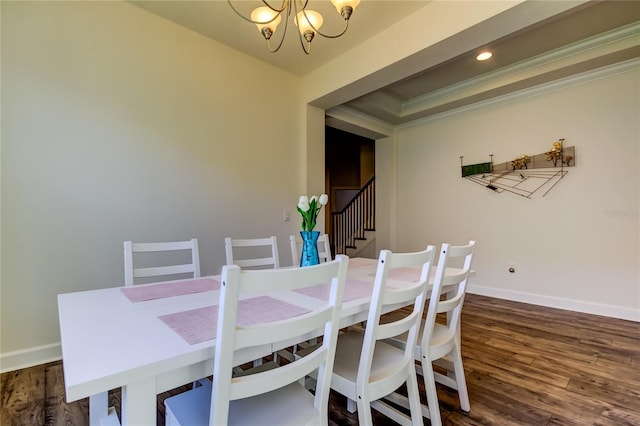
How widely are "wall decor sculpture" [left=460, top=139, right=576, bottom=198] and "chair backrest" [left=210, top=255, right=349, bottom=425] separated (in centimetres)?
377

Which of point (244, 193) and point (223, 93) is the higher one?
point (223, 93)

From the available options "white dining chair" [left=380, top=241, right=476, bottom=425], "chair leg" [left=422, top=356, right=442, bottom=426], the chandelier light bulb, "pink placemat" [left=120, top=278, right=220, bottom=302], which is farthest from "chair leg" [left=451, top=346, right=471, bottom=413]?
the chandelier light bulb

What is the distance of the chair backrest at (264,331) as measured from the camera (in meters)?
0.76

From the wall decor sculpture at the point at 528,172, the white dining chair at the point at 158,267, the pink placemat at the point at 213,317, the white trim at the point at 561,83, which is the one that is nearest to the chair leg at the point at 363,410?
the pink placemat at the point at 213,317

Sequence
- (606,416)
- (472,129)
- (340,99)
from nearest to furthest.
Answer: (606,416)
(340,99)
(472,129)

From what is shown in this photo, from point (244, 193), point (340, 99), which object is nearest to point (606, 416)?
point (244, 193)

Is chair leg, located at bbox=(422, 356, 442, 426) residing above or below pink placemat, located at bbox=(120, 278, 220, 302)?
below

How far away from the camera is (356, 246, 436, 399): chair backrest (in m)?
1.16

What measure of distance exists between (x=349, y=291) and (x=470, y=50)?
94.2 inches

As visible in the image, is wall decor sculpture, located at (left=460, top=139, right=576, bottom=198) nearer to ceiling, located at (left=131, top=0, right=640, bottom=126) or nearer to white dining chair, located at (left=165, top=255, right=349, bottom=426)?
ceiling, located at (left=131, top=0, right=640, bottom=126)

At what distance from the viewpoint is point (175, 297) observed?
1.35m

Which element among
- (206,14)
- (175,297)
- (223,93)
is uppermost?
(206,14)

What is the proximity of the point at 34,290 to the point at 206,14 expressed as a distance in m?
2.55

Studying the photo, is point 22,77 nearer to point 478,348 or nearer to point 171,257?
point 171,257
